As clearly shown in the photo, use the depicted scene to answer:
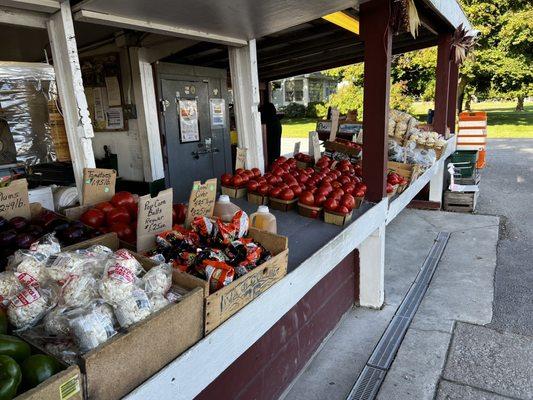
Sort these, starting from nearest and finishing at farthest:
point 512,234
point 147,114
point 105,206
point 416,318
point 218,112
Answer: point 105,206 → point 416,318 → point 147,114 → point 512,234 → point 218,112

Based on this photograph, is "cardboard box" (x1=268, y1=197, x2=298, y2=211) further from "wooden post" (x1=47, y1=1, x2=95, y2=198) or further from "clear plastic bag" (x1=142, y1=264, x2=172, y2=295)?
"clear plastic bag" (x1=142, y1=264, x2=172, y2=295)

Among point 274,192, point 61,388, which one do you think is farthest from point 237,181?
point 61,388

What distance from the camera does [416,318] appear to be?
11.9ft

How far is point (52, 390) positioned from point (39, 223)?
49.3 inches

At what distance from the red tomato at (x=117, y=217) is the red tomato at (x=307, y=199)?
1.39 m

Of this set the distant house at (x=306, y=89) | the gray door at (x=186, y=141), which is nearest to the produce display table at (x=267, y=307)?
the gray door at (x=186, y=141)

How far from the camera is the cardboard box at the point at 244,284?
1505 millimetres

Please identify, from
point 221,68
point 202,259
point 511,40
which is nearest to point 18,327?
point 202,259

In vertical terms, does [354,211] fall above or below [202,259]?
below

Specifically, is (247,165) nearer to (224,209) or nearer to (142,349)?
(224,209)

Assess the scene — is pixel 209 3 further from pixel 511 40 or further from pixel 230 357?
pixel 511 40

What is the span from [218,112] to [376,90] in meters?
3.57

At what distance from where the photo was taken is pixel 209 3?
92.4 inches

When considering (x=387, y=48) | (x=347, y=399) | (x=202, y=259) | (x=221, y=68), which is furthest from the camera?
(x=221, y=68)
